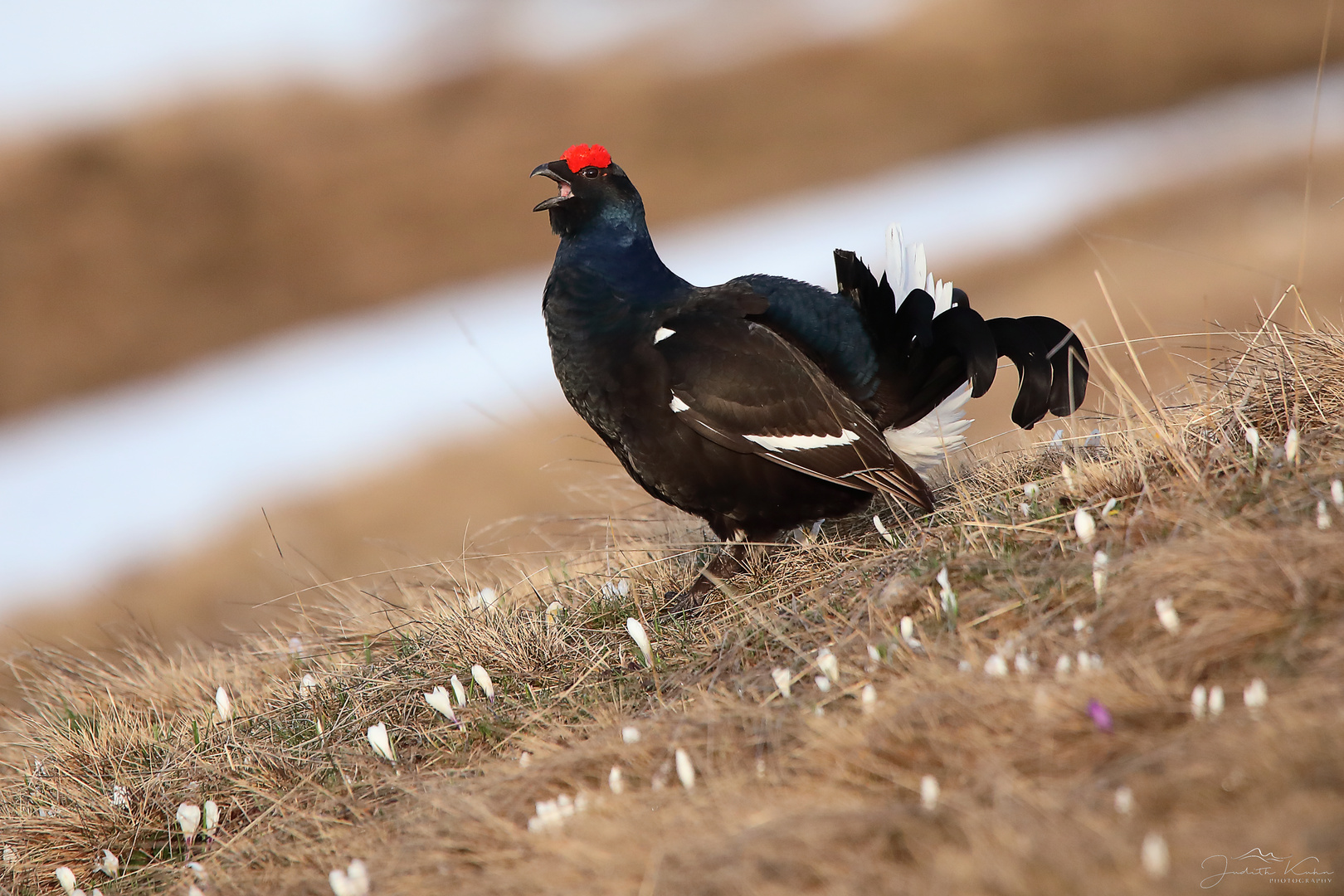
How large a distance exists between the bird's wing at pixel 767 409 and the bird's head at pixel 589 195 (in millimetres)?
739

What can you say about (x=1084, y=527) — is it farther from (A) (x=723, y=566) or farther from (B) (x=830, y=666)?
(A) (x=723, y=566)

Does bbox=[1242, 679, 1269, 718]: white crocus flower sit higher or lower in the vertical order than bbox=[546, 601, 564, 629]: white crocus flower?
higher

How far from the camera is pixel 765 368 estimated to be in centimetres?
395

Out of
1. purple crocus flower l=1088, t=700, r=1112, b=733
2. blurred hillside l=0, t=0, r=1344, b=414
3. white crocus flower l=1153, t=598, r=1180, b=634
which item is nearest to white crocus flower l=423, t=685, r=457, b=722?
purple crocus flower l=1088, t=700, r=1112, b=733

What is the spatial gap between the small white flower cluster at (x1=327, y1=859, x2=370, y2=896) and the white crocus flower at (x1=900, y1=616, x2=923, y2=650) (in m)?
1.39

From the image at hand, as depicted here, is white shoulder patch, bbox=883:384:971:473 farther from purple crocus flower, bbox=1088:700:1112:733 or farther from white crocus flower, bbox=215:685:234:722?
white crocus flower, bbox=215:685:234:722

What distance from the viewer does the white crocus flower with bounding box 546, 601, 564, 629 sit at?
356 centimetres

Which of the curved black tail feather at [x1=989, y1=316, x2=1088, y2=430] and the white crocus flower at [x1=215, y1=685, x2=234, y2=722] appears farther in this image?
the curved black tail feather at [x1=989, y1=316, x2=1088, y2=430]

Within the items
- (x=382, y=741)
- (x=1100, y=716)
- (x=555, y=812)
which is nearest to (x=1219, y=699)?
(x=1100, y=716)

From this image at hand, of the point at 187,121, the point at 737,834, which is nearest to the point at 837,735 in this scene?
the point at 737,834

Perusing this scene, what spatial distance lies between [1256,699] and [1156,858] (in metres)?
0.50

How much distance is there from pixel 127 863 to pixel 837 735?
2.13 meters

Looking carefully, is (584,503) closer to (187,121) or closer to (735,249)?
(735,249)

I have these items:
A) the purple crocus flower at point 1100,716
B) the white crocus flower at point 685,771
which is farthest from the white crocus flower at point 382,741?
the purple crocus flower at point 1100,716
